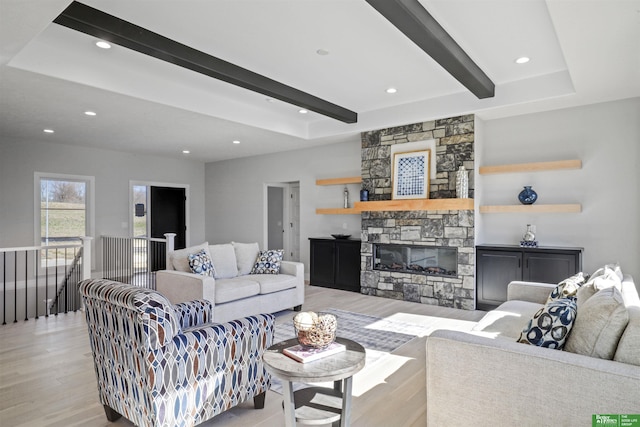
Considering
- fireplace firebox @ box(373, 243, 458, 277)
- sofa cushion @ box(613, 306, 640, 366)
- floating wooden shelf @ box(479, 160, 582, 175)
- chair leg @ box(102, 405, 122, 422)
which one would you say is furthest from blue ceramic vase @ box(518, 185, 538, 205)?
chair leg @ box(102, 405, 122, 422)

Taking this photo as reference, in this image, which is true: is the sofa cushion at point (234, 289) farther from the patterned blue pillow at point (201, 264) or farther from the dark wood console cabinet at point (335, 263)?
the dark wood console cabinet at point (335, 263)

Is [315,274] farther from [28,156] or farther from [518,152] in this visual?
[28,156]

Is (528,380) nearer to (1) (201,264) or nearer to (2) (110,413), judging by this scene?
(2) (110,413)

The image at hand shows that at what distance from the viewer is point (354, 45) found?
12.5ft

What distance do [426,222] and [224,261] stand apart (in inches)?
120

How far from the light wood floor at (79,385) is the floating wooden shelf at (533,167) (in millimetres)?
2214

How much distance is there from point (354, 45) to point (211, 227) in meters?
7.07

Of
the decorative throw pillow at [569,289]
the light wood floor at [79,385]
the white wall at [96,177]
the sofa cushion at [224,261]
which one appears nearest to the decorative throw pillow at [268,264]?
the sofa cushion at [224,261]

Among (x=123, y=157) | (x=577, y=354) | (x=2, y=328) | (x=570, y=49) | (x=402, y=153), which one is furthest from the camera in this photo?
(x=123, y=157)

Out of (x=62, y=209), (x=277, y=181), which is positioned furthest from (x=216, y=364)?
(x=62, y=209)

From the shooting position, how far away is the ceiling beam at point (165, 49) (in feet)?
10.2

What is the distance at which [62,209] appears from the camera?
7480 millimetres

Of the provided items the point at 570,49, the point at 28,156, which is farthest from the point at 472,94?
the point at 28,156

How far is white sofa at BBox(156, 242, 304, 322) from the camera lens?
4359 mm
